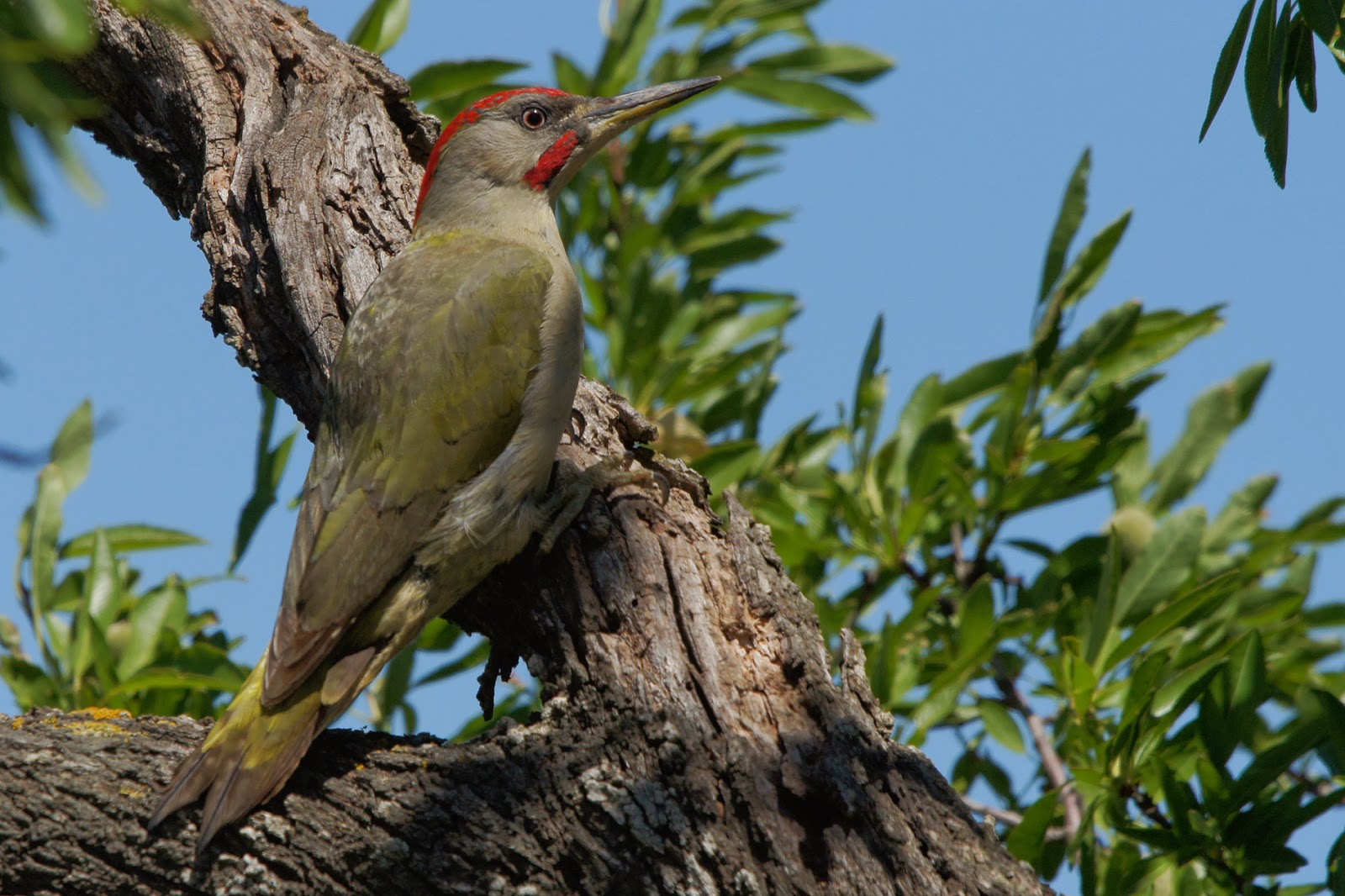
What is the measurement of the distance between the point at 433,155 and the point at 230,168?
25.2 inches

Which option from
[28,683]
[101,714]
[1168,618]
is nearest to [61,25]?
[101,714]

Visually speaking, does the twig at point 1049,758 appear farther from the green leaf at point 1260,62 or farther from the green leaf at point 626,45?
the green leaf at point 626,45

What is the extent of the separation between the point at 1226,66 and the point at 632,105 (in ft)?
8.36

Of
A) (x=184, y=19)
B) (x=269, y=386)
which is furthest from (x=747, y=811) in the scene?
(x=269, y=386)

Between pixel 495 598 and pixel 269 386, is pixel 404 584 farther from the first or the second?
pixel 269 386

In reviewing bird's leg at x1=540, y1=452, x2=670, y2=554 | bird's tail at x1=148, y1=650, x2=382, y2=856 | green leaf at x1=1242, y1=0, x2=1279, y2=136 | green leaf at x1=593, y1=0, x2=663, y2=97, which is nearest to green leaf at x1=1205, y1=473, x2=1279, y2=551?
bird's leg at x1=540, y1=452, x2=670, y2=554

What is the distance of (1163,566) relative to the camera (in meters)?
4.00

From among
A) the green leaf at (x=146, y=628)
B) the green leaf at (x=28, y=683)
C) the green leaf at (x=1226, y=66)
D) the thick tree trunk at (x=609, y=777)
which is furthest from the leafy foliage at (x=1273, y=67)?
the green leaf at (x=28, y=683)

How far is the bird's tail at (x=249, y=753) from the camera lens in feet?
8.50

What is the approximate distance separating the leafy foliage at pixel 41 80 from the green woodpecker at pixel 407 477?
62.0 inches

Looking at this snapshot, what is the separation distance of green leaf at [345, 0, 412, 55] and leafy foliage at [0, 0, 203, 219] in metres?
3.44

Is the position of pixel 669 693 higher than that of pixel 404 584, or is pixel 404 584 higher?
pixel 404 584

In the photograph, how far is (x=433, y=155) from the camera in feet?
13.7

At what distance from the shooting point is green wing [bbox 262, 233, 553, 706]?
10.1 ft
